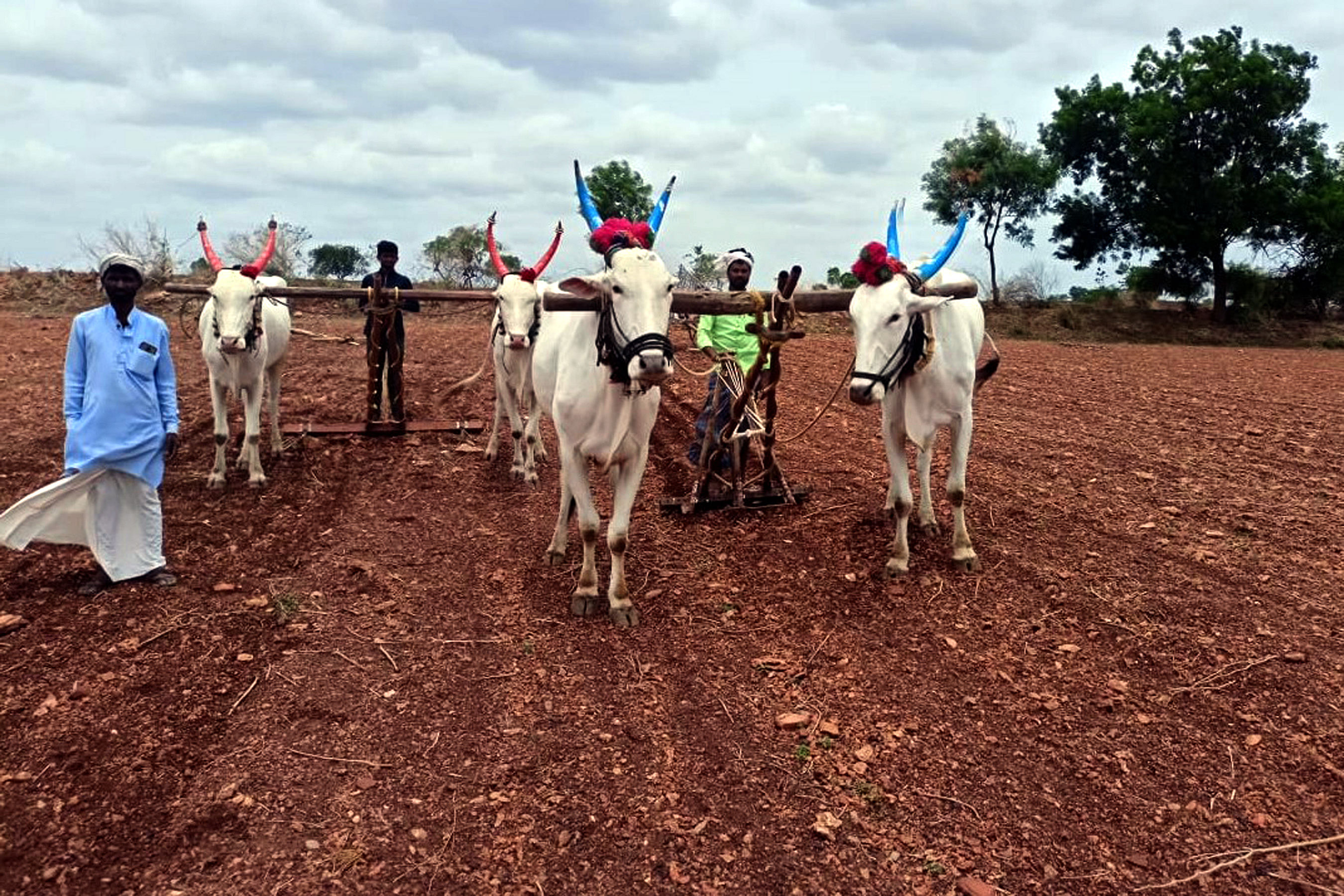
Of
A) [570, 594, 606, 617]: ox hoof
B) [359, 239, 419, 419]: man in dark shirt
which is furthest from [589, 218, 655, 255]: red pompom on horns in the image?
[359, 239, 419, 419]: man in dark shirt

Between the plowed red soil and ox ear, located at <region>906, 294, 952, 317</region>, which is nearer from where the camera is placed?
the plowed red soil

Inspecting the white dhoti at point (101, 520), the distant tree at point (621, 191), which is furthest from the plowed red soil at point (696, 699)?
the distant tree at point (621, 191)

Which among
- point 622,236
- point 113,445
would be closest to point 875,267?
point 622,236

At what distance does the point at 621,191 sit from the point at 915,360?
2086 cm

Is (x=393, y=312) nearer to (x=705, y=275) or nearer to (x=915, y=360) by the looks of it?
(x=915, y=360)

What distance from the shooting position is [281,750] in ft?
13.0

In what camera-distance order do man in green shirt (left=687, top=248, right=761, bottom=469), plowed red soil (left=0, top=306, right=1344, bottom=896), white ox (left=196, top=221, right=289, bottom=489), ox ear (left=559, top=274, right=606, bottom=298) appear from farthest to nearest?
white ox (left=196, top=221, right=289, bottom=489) < man in green shirt (left=687, top=248, right=761, bottom=469) < ox ear (left=559, top=274, right=606, bottom=298) < plowed red soil (left=0, top=306, right=1344, bottom=896)

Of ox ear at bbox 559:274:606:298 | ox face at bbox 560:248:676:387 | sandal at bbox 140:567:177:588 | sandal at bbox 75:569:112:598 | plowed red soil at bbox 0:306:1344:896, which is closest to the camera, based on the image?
plowed red soil at bbox 0:306:1344:896

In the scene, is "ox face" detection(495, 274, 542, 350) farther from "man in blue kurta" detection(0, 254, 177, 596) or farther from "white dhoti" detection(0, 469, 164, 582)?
"white dhoti" detection(0, 469, 164, 582)

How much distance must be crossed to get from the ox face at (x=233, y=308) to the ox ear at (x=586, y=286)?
3.76 m

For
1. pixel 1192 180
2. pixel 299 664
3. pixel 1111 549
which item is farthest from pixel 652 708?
pixel 1192 180

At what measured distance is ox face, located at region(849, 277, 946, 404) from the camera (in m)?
5.15

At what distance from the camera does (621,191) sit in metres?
25.1

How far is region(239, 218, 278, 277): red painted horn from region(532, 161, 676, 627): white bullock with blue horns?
3.49 m
